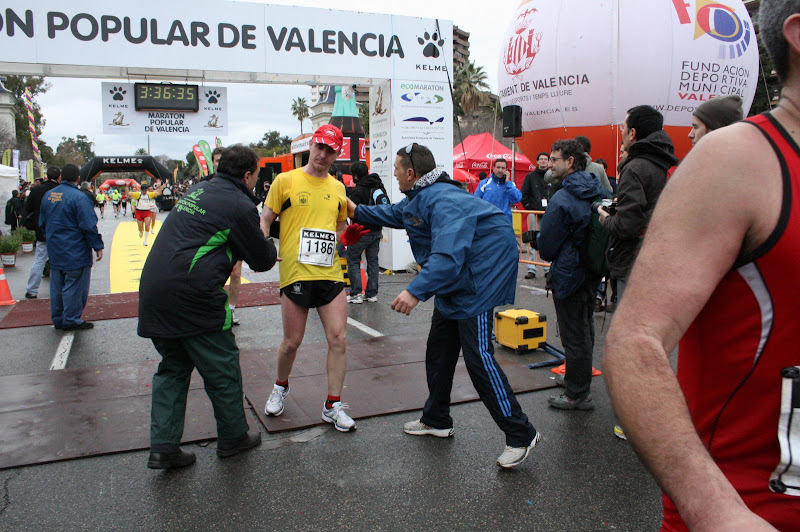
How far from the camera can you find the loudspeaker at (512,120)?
33.9 ft

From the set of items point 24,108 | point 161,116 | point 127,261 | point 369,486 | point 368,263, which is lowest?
point 369,486

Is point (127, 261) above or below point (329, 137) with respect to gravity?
below

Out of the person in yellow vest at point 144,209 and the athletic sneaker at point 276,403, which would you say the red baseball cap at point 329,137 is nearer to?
the athletic sneaker at point 276,403

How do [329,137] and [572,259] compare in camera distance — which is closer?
Answer: [329,137]

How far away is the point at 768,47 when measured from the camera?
1114 mm

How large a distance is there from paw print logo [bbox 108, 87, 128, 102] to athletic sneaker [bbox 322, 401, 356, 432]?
866 cm

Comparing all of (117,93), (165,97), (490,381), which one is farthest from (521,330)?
(117,93)

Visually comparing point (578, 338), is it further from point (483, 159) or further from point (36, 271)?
point (483, 159)

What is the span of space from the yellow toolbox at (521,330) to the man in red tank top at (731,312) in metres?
4.99

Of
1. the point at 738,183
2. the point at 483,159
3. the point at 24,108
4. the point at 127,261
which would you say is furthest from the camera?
the point at 24,108

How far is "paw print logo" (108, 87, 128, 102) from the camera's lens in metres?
10.6

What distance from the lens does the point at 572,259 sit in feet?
14.7

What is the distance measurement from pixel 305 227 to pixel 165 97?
7.84 metres

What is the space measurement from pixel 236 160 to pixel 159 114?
8235 mm
